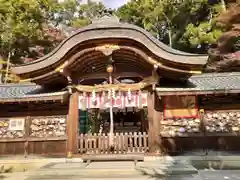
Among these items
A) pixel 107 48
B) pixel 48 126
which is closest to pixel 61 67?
pixel 107 48

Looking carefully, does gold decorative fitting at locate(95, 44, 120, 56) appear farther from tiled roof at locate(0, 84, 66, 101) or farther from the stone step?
the stone step

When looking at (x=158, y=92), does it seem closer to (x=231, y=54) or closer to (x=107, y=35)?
(x=107, y=35)

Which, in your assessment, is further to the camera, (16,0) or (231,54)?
(16,0)

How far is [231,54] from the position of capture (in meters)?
20.9

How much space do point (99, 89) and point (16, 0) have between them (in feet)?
58.4

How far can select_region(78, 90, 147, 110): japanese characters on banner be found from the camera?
34.6 feet

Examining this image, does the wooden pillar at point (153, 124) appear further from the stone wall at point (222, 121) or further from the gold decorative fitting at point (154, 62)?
the stone wall at point (222, 121)

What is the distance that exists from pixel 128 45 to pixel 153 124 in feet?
10.4

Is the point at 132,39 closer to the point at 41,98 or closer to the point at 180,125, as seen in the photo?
the point at 180,125

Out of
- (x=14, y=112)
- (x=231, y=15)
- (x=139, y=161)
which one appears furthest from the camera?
(x=231, y=15)

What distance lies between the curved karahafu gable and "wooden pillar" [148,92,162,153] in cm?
133

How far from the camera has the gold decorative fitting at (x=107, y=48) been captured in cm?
1000

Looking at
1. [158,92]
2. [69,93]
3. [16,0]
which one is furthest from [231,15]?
[16,0]

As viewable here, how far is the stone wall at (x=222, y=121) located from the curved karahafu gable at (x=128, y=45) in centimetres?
195
